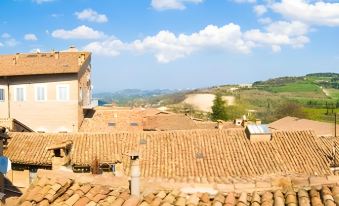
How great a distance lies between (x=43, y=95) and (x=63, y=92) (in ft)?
5.61

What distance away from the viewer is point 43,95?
38.7 metres

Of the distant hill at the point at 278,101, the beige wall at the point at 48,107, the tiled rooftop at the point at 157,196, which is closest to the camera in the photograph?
the tiled rooftop at the point at 157,196

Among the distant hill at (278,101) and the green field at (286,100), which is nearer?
the green field at (286,100)

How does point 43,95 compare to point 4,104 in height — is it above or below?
above

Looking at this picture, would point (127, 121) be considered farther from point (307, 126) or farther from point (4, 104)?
→ point (307, 126)

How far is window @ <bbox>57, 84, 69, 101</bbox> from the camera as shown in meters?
38.5

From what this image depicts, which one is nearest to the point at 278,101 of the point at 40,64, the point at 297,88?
the point at 297,88

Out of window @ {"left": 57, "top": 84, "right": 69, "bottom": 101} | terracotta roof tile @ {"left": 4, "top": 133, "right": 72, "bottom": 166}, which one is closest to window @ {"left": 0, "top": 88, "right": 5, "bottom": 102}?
window @ {"left": 57, "top": 84, "right": 69, "bottom": 101}

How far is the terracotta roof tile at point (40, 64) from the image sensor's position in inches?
1518

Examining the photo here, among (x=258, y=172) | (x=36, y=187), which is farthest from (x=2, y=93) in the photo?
(x=36, y=187)

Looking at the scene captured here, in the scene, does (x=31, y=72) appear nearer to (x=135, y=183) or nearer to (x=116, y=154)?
(x=116, y=154)

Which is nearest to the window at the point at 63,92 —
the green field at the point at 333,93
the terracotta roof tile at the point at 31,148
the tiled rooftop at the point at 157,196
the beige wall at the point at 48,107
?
the beige wall at the point at 48,107

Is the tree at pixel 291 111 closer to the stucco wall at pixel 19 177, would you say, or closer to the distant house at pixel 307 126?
the distant house at pixel 307 126

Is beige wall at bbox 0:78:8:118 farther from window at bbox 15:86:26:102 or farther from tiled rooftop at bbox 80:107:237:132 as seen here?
tiled rooftop at bbox 80:107:237:132
